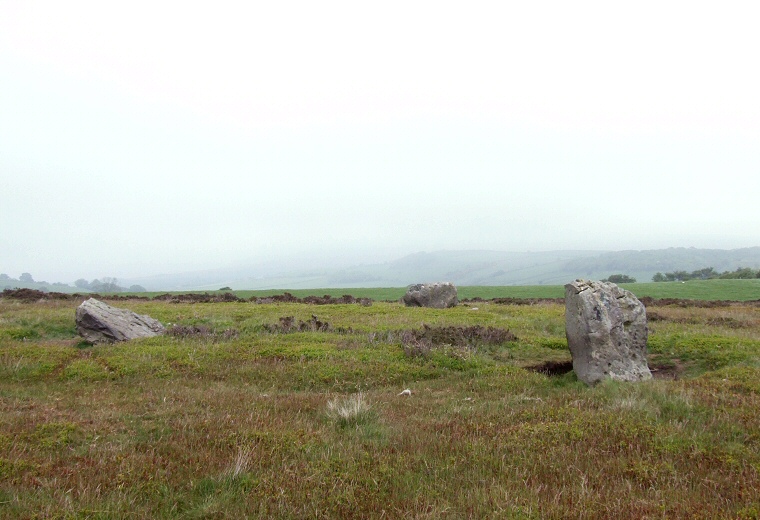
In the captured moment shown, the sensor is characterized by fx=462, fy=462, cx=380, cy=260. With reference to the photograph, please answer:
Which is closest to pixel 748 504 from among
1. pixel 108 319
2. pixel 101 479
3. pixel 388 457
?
pixel 388 457

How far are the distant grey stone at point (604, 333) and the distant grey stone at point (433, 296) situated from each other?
1931 cm

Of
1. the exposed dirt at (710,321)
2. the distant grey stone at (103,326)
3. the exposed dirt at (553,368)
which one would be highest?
the distant grey stone at (103,326)

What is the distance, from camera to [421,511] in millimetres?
5113

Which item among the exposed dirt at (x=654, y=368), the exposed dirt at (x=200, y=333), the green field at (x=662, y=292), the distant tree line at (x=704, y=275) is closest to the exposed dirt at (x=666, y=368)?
the exposed dirt at (x=654, y=368)

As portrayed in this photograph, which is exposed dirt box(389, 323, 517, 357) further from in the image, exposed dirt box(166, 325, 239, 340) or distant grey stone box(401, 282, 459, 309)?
distant grey stone box(401, 282, 459, 309)

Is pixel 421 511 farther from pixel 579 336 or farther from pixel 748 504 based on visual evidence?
pixel 579 336

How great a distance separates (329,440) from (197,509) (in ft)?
8.52

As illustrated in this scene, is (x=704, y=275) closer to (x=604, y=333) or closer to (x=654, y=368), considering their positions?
(x=654, y=368)

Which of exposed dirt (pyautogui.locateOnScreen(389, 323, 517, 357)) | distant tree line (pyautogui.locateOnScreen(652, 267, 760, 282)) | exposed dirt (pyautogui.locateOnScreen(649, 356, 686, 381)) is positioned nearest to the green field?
distant tree line (pyautogui.locateOnScreen(652, 267, 760, 282))

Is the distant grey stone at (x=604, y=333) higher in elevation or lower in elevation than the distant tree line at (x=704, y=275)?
higher

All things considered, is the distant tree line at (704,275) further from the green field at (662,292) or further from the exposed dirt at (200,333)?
the exposed dirt at (200,333)

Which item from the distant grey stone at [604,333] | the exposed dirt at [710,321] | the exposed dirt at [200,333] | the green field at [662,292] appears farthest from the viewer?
the green field at [662,292]

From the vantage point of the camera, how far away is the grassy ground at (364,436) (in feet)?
17.6

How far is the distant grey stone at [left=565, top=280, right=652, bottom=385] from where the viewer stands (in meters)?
12.6
